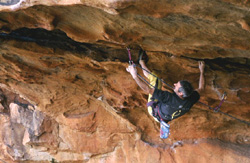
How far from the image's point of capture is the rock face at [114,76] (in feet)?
8.71

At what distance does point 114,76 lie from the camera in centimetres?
488

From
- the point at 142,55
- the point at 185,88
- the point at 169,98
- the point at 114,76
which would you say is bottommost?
the point at 114,76

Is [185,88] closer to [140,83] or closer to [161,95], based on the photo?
[161,95]

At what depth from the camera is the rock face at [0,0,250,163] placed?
265cm

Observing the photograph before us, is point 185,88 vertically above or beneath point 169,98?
above

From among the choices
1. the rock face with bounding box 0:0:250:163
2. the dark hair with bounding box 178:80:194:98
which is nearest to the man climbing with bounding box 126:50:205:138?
the dark hair with bounding box 178:80:194:98

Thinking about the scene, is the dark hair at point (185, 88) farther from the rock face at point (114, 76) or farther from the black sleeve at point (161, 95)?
the rock face at point (114, 76)

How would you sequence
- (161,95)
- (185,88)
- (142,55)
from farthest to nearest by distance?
(142,55) < (161,95) < (185,88)

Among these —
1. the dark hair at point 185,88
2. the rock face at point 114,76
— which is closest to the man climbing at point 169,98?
the dark hair at point 185,88

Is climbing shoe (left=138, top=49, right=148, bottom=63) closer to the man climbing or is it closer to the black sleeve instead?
the man climbing

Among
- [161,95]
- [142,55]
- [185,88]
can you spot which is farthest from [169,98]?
[142,55]

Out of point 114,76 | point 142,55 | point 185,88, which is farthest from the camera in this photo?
point 114,76

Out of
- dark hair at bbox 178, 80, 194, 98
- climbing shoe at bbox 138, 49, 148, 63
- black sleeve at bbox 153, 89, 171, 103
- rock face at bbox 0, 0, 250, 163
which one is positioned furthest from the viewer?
climbing shoe at bbox 138, 49, 148, 63

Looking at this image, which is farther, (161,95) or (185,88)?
(161,95)
